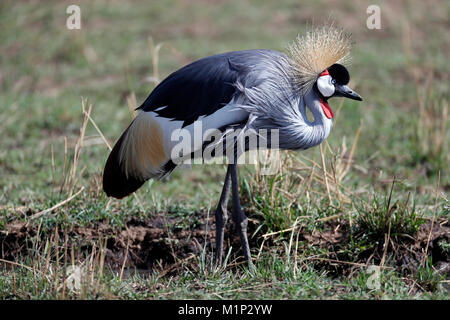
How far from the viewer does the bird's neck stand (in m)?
3.15

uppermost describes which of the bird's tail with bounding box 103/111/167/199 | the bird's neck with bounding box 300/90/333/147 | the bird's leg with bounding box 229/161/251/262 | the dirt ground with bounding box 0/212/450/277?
the bird's neck with bounding box 300/90/333/147

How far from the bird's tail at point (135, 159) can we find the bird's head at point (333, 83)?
0.85 metres

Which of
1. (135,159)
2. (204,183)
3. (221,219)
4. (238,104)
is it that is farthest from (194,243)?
(204,183)

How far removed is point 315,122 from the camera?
318 cm

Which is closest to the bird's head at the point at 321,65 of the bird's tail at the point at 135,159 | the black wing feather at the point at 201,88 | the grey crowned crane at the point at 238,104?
the grey crowned crane at the point at 238,104

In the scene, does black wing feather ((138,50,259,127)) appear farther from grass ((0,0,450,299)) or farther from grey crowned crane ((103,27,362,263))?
grass ((0,0,450,299))

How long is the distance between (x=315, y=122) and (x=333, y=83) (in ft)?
0.71

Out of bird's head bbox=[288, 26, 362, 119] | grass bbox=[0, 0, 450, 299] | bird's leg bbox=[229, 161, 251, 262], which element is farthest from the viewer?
bird's leg bbox=[229, 161, 251, 262]

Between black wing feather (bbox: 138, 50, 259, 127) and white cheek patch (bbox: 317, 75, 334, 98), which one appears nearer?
black wing feather (bbox: 138, 50, 259, 127)

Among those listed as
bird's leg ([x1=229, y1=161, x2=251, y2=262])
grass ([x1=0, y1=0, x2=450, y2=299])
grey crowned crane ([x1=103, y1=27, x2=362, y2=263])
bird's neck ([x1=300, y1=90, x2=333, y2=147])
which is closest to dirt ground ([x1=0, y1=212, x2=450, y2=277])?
grass ([x1=0, y1=0, x2=450, y2=299])

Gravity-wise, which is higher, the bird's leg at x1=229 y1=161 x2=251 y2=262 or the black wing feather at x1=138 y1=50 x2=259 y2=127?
the black wing feather at x1=138 y1=50 x2=259 y2=127

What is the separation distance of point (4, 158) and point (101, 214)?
1.48 m
